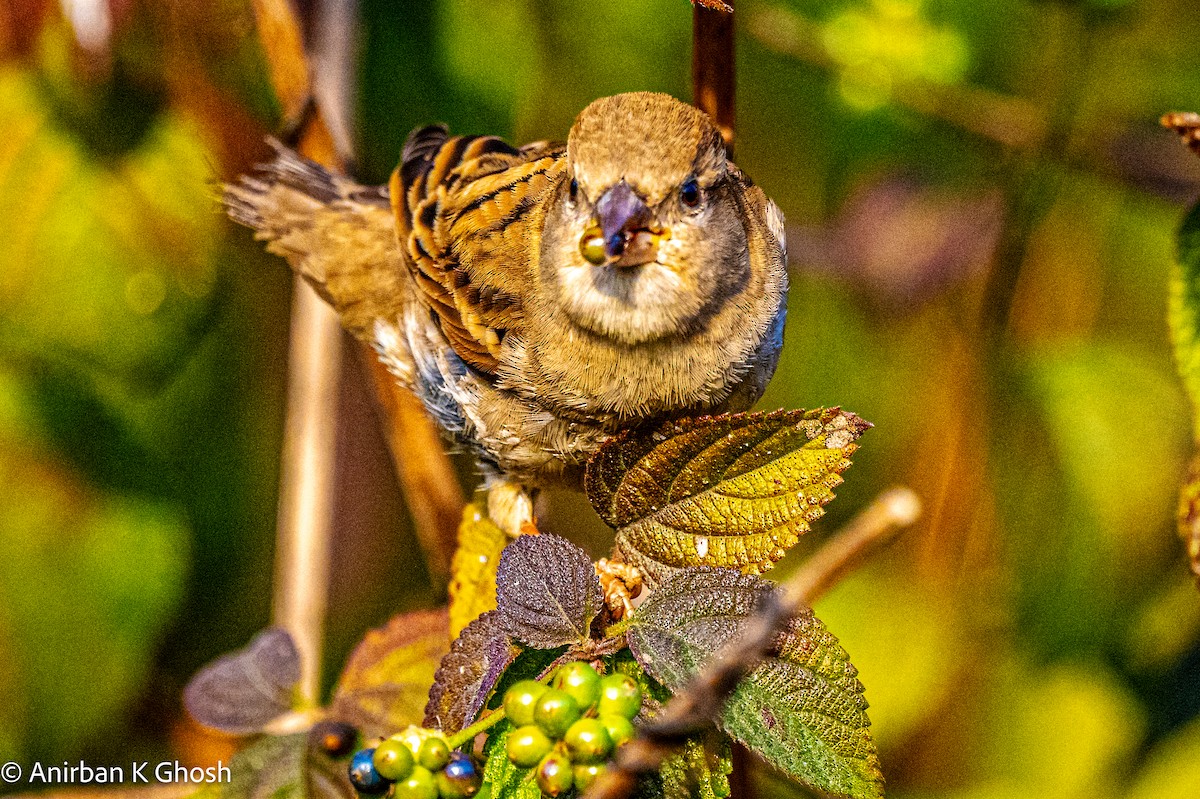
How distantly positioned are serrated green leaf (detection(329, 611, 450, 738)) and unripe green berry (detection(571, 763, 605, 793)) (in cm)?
64

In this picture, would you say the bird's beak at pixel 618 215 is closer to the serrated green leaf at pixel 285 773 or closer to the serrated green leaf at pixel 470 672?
the serrated green leaf at pixel 470 672

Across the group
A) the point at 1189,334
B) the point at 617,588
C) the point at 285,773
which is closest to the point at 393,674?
the point at 285,773

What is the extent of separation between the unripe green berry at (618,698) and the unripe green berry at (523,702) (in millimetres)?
63

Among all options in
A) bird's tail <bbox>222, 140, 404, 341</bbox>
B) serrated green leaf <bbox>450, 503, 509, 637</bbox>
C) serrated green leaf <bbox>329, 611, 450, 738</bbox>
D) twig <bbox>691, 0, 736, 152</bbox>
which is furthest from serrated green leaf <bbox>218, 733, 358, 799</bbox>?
twig <bbox>691, 0, 736, 152</bbox>

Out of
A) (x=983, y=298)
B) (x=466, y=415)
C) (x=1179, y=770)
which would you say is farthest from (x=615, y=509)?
(x=983, y=298)

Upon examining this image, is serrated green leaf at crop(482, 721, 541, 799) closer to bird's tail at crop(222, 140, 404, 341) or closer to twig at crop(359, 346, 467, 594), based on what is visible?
twig at crop(359, 346, 467, 594)

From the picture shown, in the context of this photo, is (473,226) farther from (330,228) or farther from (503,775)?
(503,775)

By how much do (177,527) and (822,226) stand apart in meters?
1.86

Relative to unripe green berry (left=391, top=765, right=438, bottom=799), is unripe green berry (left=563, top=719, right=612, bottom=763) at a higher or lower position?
higher

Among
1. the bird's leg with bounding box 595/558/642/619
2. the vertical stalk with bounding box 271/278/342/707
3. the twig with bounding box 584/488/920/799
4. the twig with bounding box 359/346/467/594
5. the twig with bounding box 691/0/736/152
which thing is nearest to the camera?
the twig with bounding box 584/488/920/799

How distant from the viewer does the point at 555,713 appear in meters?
1.00

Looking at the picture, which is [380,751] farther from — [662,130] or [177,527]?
[177,527]

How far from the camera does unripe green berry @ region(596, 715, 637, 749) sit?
999 millimetres

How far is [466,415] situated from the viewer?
1.91m
